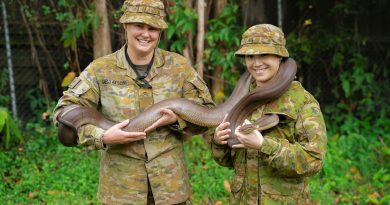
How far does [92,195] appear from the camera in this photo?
603 centimetres

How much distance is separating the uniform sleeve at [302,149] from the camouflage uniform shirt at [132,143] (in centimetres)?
84

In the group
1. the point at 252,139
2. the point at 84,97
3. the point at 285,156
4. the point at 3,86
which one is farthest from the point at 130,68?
the point at 3,86

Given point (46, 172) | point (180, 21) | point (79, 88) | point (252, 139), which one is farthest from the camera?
point (180, 21)

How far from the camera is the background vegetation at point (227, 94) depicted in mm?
6250

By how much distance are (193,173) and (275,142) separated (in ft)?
12.2

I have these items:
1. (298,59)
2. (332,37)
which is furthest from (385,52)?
(298,59)

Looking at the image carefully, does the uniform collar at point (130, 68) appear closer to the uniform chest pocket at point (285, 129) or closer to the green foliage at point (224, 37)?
the uniform chest pocket at point (285, 129)

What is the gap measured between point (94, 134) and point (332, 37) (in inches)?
226

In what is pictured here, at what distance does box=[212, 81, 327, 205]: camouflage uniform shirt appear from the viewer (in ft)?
9.98

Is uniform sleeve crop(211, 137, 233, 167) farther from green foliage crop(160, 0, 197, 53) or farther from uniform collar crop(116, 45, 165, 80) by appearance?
green foliage crop(160, 0, 197, 53)

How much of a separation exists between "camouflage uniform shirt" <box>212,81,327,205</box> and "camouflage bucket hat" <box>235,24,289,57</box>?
0.97 feet

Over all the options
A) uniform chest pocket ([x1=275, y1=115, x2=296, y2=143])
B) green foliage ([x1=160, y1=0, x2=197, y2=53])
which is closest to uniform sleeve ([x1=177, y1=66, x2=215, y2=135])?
uniform chest pocket ([x1=275, y1=115, x2=296, y2=143])

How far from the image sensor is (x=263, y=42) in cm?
313

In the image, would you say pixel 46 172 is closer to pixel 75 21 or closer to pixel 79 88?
pixel 75 21
